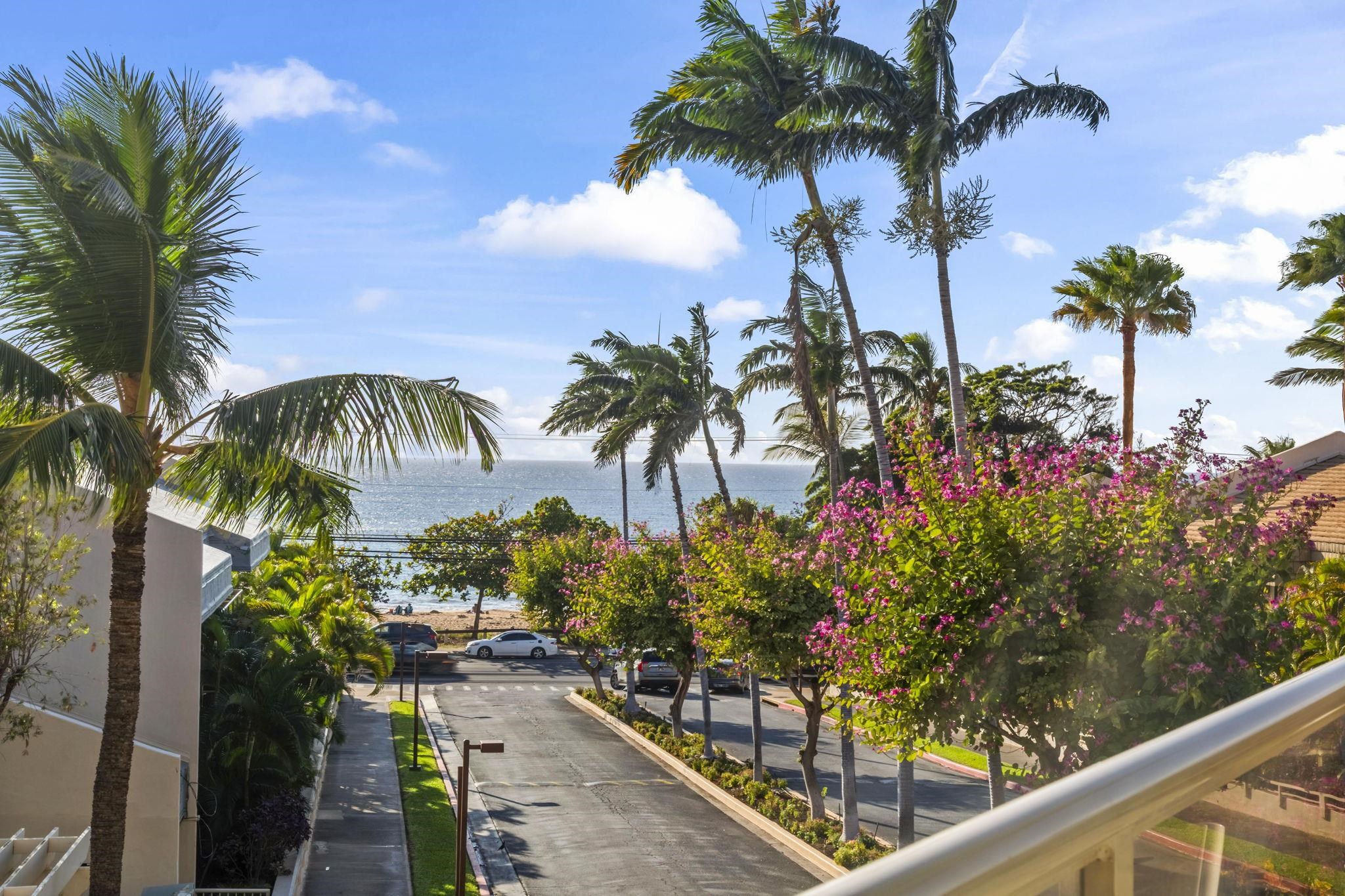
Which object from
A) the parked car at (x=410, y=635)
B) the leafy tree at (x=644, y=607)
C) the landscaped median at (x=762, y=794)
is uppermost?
the leafy tree at (x=644, y=607)

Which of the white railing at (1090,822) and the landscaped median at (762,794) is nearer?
the white railing at (1090,822)

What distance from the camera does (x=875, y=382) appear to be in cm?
3684

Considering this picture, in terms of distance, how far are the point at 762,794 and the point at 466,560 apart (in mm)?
35804

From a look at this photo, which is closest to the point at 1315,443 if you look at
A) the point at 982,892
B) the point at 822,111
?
the point at 822,111

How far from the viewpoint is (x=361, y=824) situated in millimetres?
23688

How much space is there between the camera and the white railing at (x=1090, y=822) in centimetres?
85

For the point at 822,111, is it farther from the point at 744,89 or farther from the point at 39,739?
the point at 39,739

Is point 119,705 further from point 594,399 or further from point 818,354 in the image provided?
point 594,399

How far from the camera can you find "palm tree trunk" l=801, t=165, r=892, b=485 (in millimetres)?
20172

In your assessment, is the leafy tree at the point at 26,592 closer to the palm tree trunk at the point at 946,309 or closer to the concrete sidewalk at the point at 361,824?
the concrete sidewalk at the point at 361,824

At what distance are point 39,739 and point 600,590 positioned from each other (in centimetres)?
1884

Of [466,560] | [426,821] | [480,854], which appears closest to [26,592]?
[480,854]

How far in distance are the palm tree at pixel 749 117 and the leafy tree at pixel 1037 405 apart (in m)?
24.2

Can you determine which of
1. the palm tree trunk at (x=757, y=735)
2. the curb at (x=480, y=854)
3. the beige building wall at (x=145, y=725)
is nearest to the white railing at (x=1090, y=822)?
the beige building wall at (x=145, y=725)
